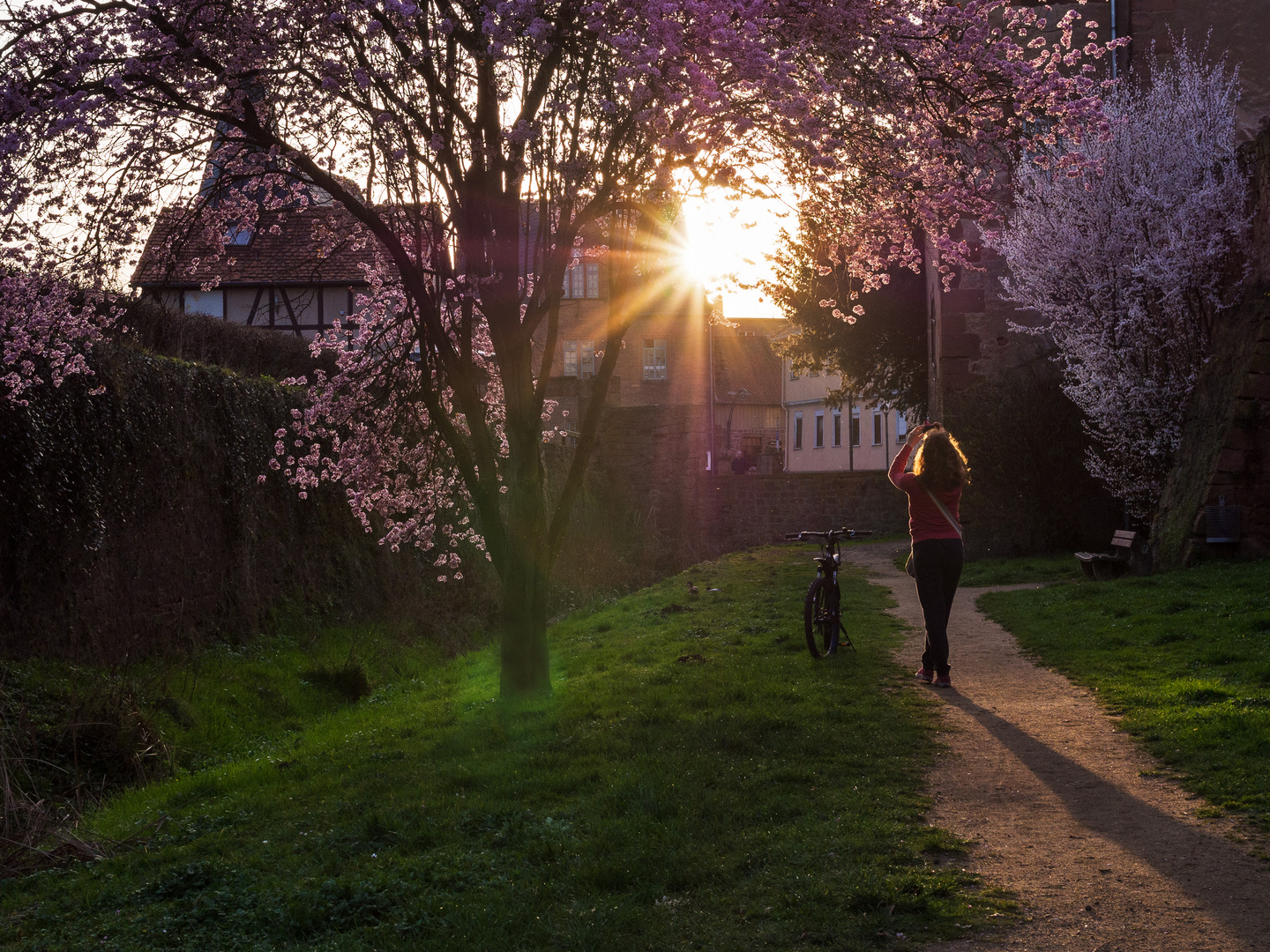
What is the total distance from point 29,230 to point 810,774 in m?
7.08

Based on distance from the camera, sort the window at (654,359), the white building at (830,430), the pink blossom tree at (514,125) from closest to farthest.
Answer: the pink blossom tree at (514,125) < the window at (654,359) < the white building at (830,430)

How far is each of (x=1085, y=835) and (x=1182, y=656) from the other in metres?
4.85

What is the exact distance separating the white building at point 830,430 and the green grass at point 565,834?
42.4 m

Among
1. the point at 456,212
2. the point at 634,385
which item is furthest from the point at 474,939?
the point at 634,385

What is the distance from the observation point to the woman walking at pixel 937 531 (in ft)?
28.9

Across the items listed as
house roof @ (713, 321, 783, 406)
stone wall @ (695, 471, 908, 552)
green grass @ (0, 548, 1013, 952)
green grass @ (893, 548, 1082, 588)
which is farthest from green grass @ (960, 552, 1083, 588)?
house roof @ (713, 321, 783, 406)

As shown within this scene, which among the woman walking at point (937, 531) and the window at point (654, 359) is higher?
the window at point (654, 359)

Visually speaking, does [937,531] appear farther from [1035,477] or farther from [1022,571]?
[1035,477]

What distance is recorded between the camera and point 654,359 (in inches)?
2101

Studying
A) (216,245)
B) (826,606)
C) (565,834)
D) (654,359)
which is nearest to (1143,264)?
Result: (826,606)

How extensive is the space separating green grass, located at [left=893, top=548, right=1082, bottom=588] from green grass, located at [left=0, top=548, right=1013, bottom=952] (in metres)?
9.09

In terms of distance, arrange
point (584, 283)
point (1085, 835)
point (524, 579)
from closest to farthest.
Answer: point (1085, 835) < point (524, 579) < point (584, 283)

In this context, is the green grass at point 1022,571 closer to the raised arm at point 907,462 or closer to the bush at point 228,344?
the raised arm at point 907,462

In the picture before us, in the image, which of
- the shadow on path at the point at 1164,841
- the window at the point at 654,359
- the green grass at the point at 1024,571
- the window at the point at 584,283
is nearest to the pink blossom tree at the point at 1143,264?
the green grass at the point at 1024,571
